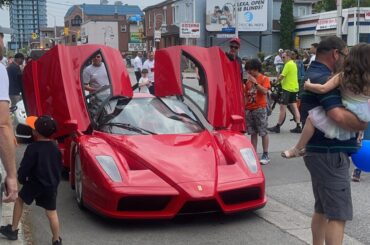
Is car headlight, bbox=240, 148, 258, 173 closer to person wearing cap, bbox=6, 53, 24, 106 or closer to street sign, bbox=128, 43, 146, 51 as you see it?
person wearing cap, bbox=6, 53, 24, 106

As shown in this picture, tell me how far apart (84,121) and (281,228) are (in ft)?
9.00

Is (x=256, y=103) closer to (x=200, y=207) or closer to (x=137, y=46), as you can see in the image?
(x=200, y=207)

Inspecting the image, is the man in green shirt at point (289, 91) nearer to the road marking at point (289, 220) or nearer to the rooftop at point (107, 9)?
the road marking at point (289, 220)

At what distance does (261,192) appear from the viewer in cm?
544

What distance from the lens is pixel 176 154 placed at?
5.49 m

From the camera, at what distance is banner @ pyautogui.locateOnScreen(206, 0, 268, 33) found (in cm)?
5075

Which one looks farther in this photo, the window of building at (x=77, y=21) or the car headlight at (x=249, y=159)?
the window of building at (x=77, y=21)

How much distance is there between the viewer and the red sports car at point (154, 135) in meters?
5.07

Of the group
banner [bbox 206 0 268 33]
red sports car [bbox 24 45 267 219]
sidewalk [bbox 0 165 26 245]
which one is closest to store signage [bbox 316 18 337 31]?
banner [bbox 206 0 268 33]

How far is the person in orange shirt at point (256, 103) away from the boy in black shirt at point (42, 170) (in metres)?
4.26

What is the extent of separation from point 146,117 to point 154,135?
0.41 m

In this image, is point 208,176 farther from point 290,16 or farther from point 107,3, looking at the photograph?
point 107,3

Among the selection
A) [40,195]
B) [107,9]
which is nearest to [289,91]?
[40,195]

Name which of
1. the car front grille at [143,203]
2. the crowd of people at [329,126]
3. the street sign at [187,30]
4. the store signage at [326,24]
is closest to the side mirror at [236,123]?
the car front grille at [143,203]
